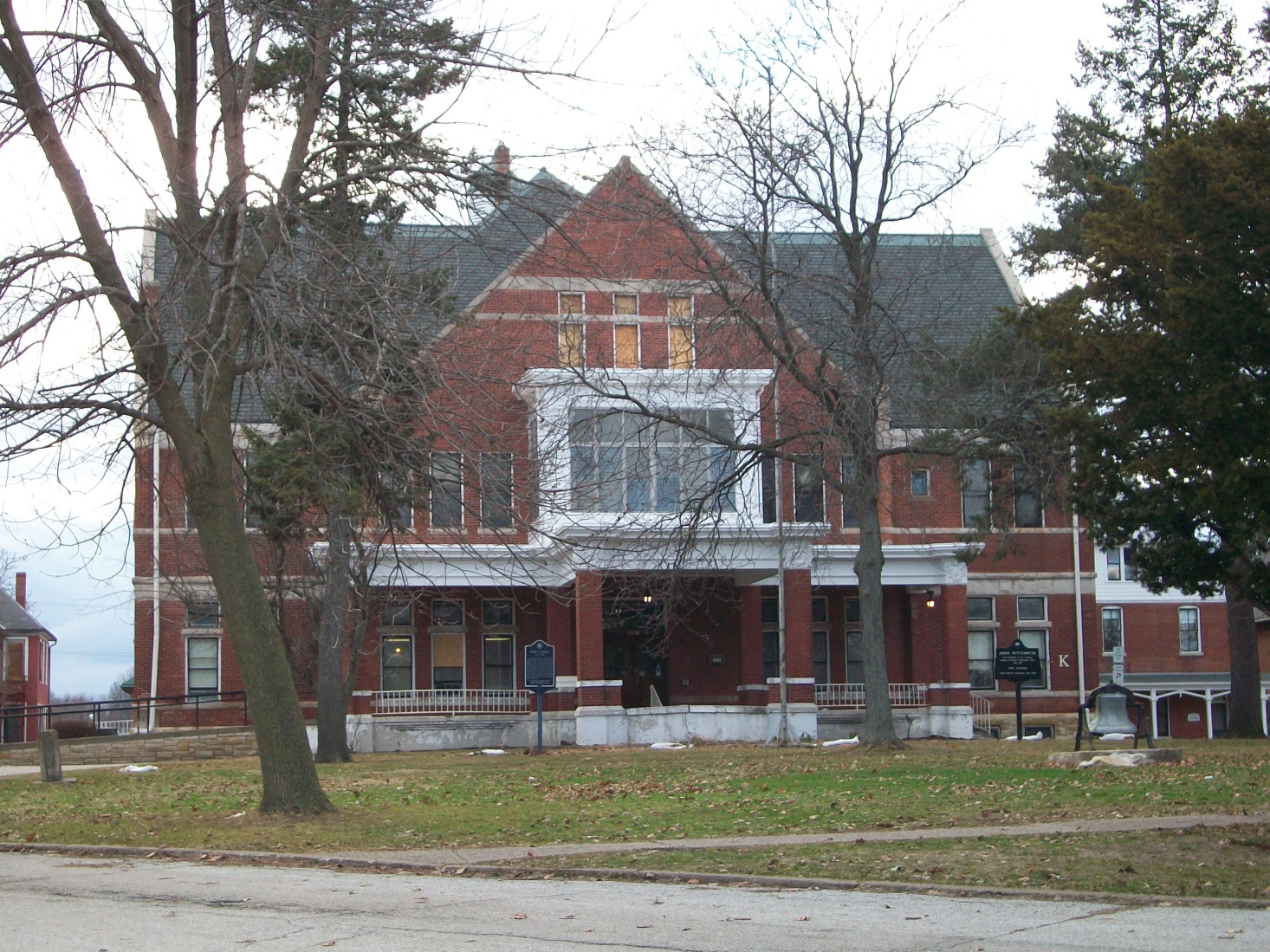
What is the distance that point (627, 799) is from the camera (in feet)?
55.9

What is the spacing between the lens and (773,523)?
35312 mm

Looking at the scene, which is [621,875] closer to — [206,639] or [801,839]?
[801,839]

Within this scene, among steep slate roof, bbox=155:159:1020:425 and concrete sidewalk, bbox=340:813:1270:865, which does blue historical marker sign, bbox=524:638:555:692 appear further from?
concrete sidewalk, bbox=340:813:1270:865

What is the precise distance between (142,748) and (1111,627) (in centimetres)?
3902

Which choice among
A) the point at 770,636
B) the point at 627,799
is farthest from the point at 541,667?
the point at 770,636

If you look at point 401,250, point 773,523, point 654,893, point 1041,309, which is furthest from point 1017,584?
point 654,893

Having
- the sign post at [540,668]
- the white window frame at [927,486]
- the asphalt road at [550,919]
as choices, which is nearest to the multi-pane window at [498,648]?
the sign post at [540,668]

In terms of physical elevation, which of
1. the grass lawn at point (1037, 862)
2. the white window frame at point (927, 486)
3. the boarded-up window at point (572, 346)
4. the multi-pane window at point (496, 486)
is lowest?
the grass lawn at point (1037, 862)

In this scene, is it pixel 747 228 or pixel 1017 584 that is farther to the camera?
pixel 1017 584

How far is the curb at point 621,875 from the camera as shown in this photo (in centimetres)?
922

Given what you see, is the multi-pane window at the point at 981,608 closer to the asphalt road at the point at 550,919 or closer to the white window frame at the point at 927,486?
the white window frame at the point at 927,486

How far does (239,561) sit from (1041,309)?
8.57 meters

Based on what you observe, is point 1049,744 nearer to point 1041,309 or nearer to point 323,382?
point 1041,309

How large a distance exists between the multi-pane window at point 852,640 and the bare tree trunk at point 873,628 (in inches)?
565
